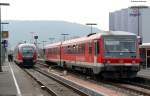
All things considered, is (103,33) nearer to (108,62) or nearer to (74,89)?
(108,62)

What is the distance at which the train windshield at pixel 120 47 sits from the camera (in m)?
28.4

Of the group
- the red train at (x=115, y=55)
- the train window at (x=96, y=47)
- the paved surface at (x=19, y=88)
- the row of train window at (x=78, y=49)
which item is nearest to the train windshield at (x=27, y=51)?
the row of train window at (x=78, y=49)

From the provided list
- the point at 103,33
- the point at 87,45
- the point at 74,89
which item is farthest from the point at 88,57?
the point at 74,89

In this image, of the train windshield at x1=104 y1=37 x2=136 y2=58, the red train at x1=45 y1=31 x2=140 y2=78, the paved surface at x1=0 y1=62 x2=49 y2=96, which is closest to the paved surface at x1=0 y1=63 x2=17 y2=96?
the paved surface at x1=0 y1=62 x2=49 y2=96

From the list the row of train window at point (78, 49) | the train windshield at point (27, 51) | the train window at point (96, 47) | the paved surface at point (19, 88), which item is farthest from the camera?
the train windshield at point (27, 51)

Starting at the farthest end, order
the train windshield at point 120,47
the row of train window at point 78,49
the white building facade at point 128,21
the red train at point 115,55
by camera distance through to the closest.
→ the white building facade at point 128,21
the row of train window at point 78,49
the train windshield at point 120,47
the red train at point 115,55

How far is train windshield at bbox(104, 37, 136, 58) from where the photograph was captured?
1119 inches

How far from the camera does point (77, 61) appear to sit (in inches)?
1458

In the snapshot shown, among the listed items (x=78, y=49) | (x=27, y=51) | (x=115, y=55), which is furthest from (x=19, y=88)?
(x=27, y=51)

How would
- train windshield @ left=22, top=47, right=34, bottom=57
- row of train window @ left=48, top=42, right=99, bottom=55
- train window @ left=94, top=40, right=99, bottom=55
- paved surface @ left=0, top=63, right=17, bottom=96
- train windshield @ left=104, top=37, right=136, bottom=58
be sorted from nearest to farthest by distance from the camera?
paved surface @ left=0, top=63, right=17, bottom=96 < train windshield @ left=104, top=37, right=136, bottom=58 < train window @ left=94, top=40, right=99, bottom=55 < row of train window @ left=48, top=42, right=99, bottom=55 < train windshield @ left=22, top=47, right=34, bottom=57

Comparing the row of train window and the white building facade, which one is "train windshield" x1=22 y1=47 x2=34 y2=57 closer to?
the row of train window

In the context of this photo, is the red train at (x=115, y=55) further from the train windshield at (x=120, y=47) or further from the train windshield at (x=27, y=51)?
the train windshield at (x=27, y=51)

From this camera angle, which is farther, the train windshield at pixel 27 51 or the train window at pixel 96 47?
the train windshield at pixel 27 51

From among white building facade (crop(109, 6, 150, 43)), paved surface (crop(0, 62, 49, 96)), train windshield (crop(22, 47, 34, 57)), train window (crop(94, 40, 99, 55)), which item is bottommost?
paved surface (crop(0, 62, 49, 96))
